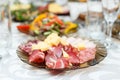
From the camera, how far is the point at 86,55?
92 cm

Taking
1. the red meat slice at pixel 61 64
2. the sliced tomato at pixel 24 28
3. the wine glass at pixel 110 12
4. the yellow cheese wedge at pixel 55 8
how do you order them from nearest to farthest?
the red meat slice at pixel 61 64 → the wine glass at pixel 110 12 → the sliced tomato at pixel 24 28 → the yellow cheese wedge at pixel 55 8

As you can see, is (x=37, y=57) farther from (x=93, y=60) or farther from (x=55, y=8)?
(x=55, y=8)

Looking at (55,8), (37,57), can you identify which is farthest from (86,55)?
(55,8)

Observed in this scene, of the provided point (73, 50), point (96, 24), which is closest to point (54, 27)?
point (96, 24)

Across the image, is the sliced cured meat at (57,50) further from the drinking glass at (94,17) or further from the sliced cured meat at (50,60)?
the drinking glass at (94,17)

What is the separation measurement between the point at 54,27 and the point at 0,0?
25 cm

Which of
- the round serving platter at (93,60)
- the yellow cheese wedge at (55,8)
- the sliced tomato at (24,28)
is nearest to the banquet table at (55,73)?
the round serving platter at (93,60)

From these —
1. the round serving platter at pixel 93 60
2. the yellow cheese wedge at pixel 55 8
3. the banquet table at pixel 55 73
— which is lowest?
the banquet table at pixel 55 73

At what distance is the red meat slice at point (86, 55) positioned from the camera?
90cm

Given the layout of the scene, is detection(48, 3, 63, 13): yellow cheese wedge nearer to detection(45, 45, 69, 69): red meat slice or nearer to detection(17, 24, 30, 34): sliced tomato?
detection(17, 24, 30, 34): sliced tomato

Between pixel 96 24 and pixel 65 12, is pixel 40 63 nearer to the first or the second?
pixel 96 24

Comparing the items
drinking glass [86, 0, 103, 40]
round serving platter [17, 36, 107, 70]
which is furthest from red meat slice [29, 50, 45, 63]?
drinking glass [86, 0, 103, 40]

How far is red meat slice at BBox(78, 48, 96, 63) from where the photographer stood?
2.96 feet

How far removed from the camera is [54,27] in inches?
48.1
